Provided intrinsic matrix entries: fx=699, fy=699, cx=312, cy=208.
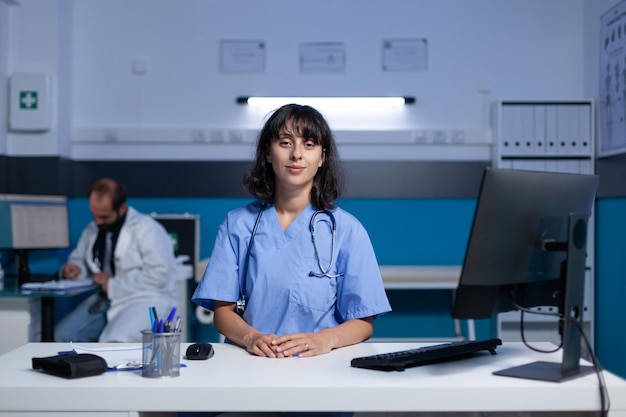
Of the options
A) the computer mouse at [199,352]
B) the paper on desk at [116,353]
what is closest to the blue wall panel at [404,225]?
the paper on desk at [116,353]

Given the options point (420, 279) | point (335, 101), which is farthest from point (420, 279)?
point (335, 101)

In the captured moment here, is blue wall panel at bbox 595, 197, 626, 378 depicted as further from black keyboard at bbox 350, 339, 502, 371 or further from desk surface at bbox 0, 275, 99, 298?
desk surface at bbox 0, 275, 99, 298

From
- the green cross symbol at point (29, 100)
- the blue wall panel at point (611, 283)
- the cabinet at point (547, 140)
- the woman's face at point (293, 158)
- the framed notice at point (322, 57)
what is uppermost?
the framed notice at point (322, 57)

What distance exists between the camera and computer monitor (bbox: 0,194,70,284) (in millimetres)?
3611

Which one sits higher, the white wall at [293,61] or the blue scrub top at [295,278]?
the white wall at [293,61]

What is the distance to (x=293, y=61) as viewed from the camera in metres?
4.38

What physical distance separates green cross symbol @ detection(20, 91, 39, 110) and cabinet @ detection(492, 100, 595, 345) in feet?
8.88

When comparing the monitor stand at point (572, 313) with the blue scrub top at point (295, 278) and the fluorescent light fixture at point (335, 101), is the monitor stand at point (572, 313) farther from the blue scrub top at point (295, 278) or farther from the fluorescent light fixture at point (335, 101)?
the fluorescent light fixture at point (335, 101)

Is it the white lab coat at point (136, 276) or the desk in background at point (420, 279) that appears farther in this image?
the desk in background at point (420, 279)

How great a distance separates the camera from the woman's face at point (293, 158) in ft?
6.04

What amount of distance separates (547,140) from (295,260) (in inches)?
109

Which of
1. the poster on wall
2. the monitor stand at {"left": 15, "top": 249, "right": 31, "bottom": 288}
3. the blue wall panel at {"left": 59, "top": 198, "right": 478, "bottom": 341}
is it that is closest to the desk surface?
the monitor stand at {"left": 15, "top": 249, "right": 31, "bottom": 288}

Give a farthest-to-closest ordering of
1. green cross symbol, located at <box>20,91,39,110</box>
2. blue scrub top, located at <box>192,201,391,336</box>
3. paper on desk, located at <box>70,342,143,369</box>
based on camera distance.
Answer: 1. green cross symbol, located at <box>20,91,39,110</box>
2. blue scrub top, located at <box>192,201,391,336</box>
3. paper on desk, located at <box>70,342,143,369</box>

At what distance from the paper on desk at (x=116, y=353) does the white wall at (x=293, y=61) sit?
2.80 metres
